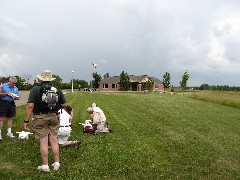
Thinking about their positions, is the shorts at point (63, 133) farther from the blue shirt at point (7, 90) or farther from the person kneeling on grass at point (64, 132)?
the blue shirt at point (7, 90)

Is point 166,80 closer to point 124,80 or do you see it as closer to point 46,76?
point 124,80

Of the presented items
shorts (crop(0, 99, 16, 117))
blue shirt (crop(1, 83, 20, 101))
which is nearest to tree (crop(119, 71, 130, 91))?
shorts (crop(0, 99, 16, 117))

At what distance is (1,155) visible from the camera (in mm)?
10227

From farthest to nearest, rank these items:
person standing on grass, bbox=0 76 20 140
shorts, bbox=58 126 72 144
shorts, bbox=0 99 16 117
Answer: shorts, bbox=0 99 16 117, person standing on grass, bbox=0 76 20 140, shorts, bbox=58 126 72 144

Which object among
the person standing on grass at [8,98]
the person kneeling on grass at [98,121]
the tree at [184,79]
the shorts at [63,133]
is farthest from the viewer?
the tree at [184,79]

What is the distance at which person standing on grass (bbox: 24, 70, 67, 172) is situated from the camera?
8.70 meters

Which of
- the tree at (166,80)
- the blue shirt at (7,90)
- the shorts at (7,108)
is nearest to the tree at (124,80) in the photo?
the tree at (166,80)

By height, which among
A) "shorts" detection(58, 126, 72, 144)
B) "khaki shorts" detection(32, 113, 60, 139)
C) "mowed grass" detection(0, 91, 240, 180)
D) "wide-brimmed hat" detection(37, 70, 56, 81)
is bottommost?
"mowed grass" detection(0, 91, 240, 180)

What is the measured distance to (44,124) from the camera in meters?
8.85

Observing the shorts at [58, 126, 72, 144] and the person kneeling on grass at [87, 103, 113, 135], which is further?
the person kneeling on grass at [87, 103, 113, 135]

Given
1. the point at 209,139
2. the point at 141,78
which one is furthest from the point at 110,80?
the point at 209,139

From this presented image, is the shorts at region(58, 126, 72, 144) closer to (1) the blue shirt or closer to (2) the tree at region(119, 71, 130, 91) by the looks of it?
(1) the blue shirt

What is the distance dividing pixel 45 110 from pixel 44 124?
339 mm

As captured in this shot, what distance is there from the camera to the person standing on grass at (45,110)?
870 centimetres
